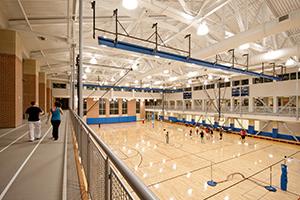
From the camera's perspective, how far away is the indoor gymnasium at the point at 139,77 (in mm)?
3193

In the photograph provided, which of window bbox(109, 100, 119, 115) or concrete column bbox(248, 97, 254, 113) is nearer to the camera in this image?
concrete column bbox(248, 97, 254, 113)

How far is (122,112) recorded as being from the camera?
3512cm

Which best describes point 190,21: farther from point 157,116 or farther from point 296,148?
point 157,116

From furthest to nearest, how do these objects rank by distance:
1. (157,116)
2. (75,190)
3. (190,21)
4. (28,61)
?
(157,116)
(28,61)
(190,21)
(75,190)

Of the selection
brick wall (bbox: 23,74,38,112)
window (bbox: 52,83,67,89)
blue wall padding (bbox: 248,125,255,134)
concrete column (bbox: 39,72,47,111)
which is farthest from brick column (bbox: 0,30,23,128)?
blue wall padding (bbox: 248,125,255,134)

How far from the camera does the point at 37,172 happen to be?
350 cm

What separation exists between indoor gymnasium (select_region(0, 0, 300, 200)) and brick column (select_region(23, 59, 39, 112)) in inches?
2.5

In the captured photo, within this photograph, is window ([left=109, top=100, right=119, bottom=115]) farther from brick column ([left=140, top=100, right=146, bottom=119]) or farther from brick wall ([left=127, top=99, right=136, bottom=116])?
brick column ([left=140, top=100, right=146, bottom=119])

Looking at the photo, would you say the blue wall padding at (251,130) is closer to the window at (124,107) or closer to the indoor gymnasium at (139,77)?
the indoor gymnasium at (139,77)

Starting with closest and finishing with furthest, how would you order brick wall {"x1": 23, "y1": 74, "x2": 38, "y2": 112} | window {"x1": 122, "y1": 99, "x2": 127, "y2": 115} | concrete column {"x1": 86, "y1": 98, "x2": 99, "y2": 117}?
brick wall {"x1": 23, "y1": 74, "x2": 38, "y2": 112}
concrete column {"x1": 86, "y1": 98, "x2": 99, "y2": 117}
window {"x1": 122, "y1": 99, "x2": 127, "y2": 115}

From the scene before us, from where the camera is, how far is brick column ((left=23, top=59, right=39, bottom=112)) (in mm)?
12617

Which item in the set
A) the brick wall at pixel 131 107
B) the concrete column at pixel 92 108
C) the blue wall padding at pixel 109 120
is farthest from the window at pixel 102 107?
the brick wall at pixel 131 107

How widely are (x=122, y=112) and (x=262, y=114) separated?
25105 mm

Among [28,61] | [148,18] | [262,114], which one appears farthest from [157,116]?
[148,18]
